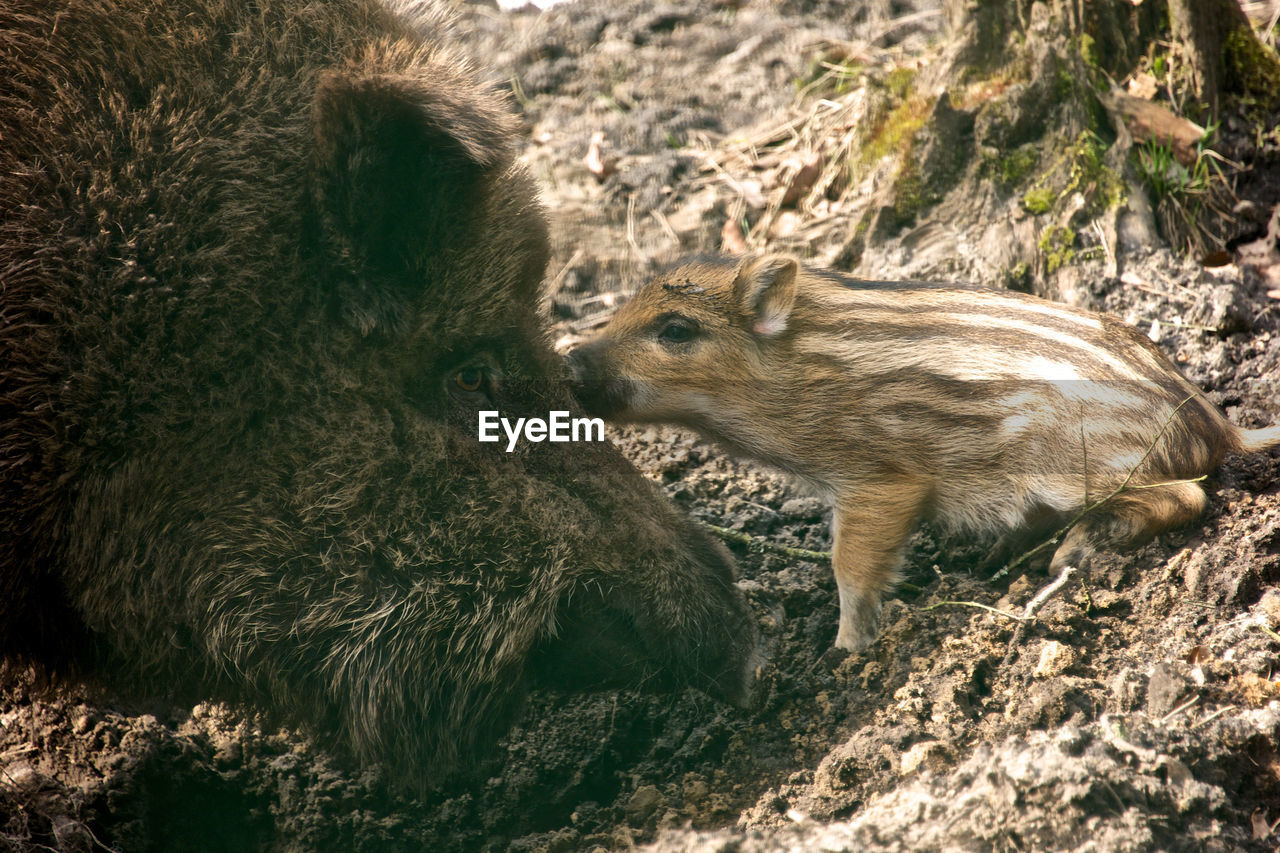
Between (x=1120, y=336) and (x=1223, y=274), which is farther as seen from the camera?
(x=1223, y=274)

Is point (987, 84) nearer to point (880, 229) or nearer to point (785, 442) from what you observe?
point (880, 229)

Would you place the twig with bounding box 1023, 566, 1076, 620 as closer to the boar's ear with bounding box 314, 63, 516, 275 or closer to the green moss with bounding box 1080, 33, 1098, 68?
the boar's ear with bounding box 314, 63, 516, 275

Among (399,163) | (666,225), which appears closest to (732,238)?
(666,225)

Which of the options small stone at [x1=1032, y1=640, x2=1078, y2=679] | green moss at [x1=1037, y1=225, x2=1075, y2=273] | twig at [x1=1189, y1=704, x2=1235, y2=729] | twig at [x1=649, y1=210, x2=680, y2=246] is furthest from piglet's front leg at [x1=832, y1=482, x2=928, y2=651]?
twig at [x1=649, y1=210, x2=680, y2=246]

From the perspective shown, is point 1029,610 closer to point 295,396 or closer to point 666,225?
point 295,396

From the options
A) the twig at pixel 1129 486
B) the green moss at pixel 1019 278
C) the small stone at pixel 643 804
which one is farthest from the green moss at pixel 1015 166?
the small stone at pixel 643 804

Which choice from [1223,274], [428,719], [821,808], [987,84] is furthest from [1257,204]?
[428,719]
